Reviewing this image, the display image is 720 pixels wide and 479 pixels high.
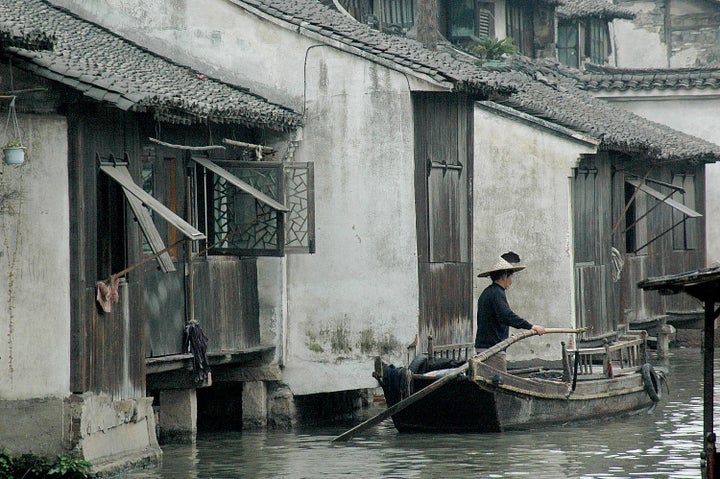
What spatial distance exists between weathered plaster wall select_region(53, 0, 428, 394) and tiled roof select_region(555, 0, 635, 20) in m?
19.2

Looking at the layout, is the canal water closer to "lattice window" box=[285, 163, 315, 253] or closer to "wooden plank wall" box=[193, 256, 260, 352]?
"wooden plank wall" box=[193, 256, 260, 352]

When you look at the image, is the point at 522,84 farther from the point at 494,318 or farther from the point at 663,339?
the point at 494,318

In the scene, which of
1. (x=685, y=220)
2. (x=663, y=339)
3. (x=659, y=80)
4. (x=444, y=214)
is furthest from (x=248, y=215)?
(x=659, y=80)

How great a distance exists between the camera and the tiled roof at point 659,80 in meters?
31.0

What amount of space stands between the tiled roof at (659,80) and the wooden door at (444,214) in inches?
472

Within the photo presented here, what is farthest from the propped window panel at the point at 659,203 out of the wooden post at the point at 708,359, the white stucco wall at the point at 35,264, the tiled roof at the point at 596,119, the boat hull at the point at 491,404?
the wooden post at the point at 708,359

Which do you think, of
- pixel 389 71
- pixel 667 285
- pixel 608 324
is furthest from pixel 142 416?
pixel 608 324

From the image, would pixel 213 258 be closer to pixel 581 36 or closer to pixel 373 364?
pixel 373 364

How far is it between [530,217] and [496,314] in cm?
560

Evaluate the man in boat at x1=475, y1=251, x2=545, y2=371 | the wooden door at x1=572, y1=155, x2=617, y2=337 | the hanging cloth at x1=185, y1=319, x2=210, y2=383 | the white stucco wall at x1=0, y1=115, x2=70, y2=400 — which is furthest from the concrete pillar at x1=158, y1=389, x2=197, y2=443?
the wooden door at x1=572, y1=155, x2=617, y2=337

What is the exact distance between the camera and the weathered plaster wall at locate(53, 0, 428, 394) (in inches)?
713

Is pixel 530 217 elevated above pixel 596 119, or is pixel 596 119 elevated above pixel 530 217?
pixel 596 119

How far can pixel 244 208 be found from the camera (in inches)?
671

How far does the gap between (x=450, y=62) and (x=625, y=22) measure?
24.1m
